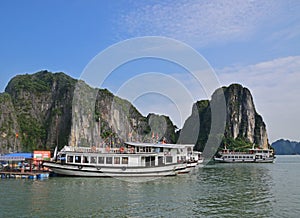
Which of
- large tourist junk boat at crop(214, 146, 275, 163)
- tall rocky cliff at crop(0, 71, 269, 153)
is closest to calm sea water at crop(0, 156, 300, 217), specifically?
tall rocky cliff at crop(0, 71, 269, 153)

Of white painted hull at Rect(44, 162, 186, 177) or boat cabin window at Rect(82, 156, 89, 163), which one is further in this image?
boat cabin window at Rect(82, 156, 89, 163)

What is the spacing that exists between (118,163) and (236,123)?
12409 centimetres

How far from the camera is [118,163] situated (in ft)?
137

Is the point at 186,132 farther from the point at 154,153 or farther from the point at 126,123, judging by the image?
the point at 154,153

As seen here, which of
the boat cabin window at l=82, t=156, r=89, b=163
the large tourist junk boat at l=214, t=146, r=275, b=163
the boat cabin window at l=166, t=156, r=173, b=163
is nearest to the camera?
the boat cabin window at l=82, t=156, r=89, b=163

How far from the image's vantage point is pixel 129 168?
134 ft

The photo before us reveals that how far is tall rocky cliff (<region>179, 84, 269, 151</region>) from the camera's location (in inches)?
6102

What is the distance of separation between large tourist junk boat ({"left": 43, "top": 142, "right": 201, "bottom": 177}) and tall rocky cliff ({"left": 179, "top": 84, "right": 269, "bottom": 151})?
359 ft

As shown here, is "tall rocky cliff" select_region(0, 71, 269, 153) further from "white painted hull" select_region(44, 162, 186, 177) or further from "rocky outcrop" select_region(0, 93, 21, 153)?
"white painted hull" select_region(44, 162, 186, 177)

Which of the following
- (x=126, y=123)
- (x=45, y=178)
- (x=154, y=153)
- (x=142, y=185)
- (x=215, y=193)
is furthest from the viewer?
(x=126, y=123)

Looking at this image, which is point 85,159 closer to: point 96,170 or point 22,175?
point 96,170

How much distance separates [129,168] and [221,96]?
417 ft

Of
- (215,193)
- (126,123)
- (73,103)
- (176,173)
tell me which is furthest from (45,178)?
(126,123)

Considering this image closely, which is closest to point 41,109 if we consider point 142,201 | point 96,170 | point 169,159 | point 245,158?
point 245,158
